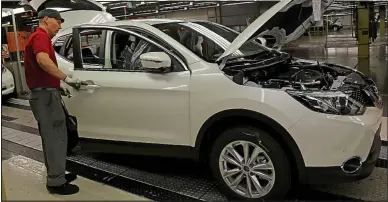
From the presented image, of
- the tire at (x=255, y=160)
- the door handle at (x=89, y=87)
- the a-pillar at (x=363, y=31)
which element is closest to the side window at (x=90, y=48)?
the door handle at (x=89, y=87)

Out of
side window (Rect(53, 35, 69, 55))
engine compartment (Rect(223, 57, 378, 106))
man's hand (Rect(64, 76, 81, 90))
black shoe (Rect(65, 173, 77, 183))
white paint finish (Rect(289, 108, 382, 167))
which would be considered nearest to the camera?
white paint finish (Rect(289, 108, 382, 167))

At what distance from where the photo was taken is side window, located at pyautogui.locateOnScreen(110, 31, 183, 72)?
125 inches

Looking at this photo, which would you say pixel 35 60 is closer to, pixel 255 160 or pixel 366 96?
pixel 255 160

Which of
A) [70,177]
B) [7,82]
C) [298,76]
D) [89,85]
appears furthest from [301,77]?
[7,82]

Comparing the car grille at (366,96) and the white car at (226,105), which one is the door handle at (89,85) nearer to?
the white car at (226,105)

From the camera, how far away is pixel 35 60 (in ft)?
9.40

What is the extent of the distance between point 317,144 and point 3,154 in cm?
361

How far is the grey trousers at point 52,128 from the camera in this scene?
292 cm

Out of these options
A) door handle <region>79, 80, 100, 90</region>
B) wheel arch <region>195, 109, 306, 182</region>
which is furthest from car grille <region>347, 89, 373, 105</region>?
door handle <region>79, 80, 100, 90</region>

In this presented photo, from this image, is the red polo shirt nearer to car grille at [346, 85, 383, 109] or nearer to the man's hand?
the man's hand

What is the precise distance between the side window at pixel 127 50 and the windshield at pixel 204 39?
0.22 metres

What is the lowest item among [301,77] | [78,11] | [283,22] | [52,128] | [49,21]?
[52,128]

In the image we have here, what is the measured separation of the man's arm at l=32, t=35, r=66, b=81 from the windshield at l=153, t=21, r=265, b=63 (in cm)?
95

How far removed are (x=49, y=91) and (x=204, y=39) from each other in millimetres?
1369
